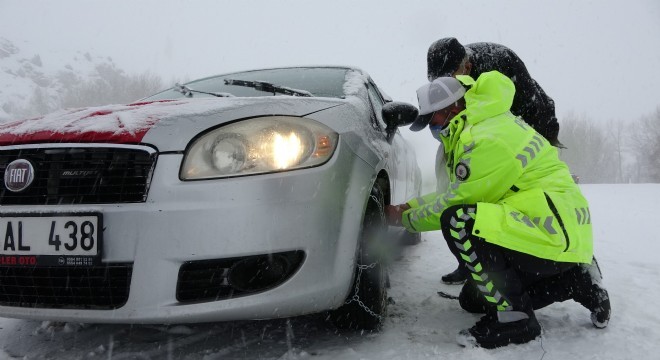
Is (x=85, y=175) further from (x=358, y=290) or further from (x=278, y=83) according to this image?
(x=278, y=83)

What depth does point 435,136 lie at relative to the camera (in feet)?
7.16

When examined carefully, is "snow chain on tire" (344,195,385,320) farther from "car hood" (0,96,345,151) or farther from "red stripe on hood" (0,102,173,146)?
"red stripe on hood" (0,102,173,146)

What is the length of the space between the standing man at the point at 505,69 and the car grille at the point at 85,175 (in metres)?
1.86

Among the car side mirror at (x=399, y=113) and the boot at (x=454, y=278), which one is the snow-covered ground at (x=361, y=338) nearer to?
the boot at (x=454, y=278)

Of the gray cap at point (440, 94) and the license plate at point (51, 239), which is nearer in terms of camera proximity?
the license plate at point (51, 239)

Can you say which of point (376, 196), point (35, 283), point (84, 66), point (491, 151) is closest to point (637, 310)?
point (491, 151)

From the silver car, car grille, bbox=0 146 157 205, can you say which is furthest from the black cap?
car grille, bbox=0 146 157 205

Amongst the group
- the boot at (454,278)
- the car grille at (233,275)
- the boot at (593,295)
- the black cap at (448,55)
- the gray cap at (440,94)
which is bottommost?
the boot at (454,278)

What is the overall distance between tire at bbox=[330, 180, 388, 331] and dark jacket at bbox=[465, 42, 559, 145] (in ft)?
4.28

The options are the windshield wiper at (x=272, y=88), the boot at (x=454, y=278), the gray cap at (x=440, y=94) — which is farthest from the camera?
the boot at (x=454, y=278)

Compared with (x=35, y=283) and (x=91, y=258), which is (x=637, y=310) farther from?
(x=35, y=283)

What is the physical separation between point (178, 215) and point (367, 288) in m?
0.81

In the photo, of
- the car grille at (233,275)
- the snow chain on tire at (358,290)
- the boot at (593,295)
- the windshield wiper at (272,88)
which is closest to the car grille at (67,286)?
the car grille at (233,275)

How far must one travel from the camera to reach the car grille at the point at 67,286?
1319 millimetres
